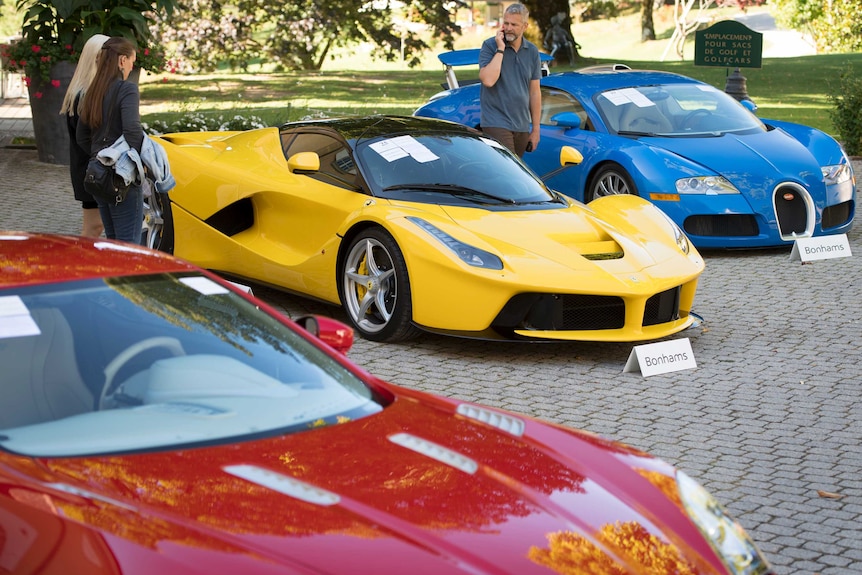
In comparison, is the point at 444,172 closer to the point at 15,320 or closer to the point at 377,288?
the point at 377,288

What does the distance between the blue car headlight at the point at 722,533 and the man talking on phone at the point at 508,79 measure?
7.07 meters

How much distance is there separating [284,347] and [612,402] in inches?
121

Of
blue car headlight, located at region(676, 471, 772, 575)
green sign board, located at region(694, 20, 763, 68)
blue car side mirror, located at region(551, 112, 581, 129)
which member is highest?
green sign board, located at region(694, 20, 763, 68)

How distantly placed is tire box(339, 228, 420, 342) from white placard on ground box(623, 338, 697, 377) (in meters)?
1.32

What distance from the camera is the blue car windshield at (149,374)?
3.19 metres

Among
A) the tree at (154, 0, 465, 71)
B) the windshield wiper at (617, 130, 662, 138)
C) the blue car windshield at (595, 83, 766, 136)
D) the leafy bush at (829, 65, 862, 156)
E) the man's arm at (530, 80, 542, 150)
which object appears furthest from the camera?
the tree at (154, 0, 465, 71)

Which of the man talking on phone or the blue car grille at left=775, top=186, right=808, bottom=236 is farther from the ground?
the man talking on phone

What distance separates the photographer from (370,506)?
281 centimetres

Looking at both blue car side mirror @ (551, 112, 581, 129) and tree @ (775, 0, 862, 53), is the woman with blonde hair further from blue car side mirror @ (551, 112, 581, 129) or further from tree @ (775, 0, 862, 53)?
tree @ (775, 0, 862, 53)

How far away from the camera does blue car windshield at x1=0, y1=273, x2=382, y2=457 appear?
3191 mm

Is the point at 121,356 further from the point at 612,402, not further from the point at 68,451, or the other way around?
the point at 612,402

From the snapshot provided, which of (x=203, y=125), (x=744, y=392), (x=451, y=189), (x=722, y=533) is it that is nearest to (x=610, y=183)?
(x=451, y=189)

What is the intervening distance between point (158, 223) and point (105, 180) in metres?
1.72

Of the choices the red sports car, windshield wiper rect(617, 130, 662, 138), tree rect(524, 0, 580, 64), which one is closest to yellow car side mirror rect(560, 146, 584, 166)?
windshield wiper rect(617, 130, 662, 138)
